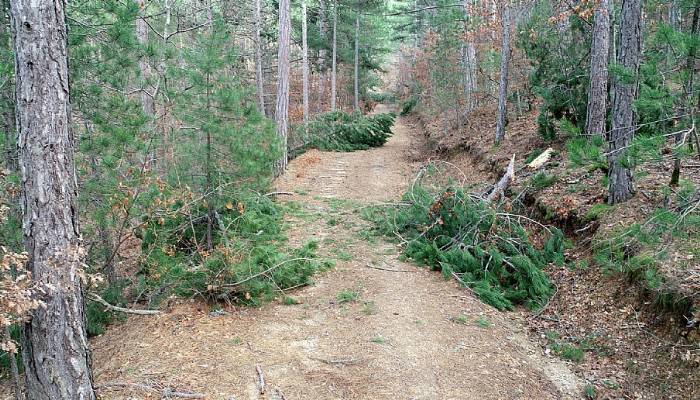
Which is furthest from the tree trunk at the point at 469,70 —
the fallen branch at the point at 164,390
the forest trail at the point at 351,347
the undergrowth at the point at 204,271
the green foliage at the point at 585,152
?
the fallen branch at the point at 164,390

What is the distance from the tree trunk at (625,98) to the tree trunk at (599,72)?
250cm

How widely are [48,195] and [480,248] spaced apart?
19.9 feet

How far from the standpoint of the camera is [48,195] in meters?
3.93

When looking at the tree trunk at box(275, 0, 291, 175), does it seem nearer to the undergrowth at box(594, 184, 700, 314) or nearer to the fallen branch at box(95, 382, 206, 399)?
the undergrowth at box(594, 184, 700, 314)

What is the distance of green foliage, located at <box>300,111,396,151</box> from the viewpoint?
2118 cm

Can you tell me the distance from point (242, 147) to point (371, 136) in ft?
47.4

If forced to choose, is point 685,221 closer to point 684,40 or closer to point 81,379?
point 684,40

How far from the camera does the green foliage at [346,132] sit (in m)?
21.2

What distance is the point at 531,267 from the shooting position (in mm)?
7445

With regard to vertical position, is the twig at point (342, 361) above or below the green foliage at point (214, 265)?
below

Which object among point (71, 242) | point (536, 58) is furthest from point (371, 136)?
point (71, 242)

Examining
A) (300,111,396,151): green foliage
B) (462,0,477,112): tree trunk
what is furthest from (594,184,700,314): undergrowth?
(300,111,396,151): green foliage

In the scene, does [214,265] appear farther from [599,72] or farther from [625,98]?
[599,72]

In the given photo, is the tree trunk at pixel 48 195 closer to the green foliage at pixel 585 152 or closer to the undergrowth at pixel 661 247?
the green foliage at pixel 585 152
